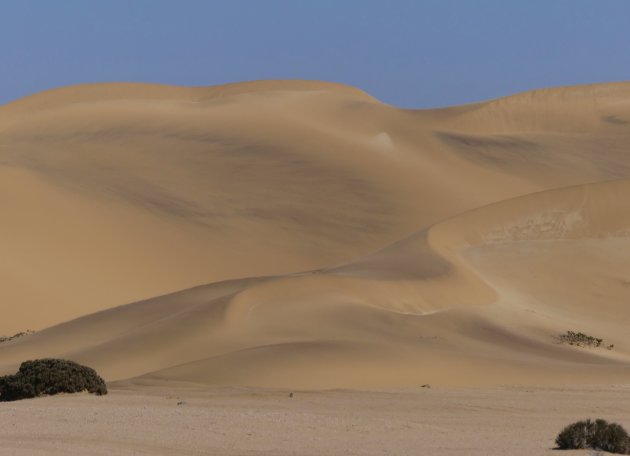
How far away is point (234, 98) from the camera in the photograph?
8231 cm

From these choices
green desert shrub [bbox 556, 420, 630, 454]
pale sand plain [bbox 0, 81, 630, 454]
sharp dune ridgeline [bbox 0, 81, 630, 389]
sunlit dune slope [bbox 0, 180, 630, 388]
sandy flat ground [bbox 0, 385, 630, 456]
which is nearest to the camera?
sandy flat ground [bbox 0, 385, 630, 456]

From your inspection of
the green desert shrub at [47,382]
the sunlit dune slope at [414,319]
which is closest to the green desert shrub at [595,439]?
the green desert shrub at [47,382]

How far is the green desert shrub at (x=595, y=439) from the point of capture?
14156 mm

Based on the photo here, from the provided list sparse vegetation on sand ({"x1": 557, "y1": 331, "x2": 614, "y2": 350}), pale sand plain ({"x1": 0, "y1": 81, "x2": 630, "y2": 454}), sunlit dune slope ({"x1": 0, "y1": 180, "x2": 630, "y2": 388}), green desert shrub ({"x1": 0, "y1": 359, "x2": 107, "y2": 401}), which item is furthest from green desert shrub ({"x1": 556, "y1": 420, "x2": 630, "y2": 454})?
sparse vegetation on sand ({"x1": 557, "y1": 331, "x2": 614, "y2": 350})

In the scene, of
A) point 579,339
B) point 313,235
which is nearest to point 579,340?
point 579,339

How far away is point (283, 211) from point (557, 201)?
16164 mm

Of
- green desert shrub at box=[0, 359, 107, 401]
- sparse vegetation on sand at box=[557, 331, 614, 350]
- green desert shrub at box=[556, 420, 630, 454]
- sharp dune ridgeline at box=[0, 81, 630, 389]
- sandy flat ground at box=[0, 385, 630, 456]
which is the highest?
sharp dune ridgeline at box=[0, 81, 630, 389]

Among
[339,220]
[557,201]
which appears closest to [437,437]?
[557,201]

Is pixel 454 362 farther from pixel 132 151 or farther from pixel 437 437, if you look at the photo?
pixel 132 151

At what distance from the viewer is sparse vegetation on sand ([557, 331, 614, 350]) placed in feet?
91.9

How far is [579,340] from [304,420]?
1310 centimetres

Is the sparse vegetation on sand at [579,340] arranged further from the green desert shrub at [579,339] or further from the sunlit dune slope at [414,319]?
the sunlit dune slope at [414,319]

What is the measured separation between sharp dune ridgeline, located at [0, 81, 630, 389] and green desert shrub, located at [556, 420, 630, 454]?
8.07 m

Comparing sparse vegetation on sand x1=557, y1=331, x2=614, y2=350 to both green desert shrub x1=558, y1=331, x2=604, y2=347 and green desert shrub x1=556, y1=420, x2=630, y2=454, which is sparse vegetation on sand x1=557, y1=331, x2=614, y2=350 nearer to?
green desert shrub x1=558, y1=331, x2=604, y2=347
